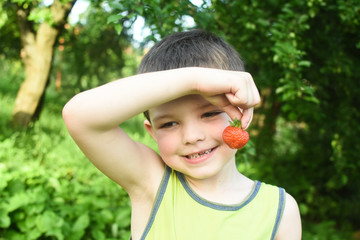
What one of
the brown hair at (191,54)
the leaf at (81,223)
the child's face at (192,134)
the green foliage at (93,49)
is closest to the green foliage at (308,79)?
the brown hair at (191,54)

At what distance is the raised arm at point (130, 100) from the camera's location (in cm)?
97

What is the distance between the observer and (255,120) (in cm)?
537

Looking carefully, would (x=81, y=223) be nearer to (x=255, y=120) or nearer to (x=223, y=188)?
(x=223, y=188)

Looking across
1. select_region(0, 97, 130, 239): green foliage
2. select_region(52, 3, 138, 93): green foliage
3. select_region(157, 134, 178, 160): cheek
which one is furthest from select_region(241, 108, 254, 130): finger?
select_region(52, 3, 138, 93): green foliage

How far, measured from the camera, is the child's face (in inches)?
43.6

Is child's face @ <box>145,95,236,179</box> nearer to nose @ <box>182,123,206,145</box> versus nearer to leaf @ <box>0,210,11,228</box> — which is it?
nose @ <box>182,123,206,145</box>

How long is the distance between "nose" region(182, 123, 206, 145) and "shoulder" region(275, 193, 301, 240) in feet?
1.36

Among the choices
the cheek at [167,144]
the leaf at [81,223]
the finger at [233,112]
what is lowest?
the leaf at [81,223]

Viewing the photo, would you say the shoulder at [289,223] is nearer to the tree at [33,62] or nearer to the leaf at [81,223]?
the leaf at [81,223]

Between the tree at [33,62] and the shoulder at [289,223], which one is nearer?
the shoulder at [289,223]

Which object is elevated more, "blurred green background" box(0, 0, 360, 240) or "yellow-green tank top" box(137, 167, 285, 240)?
"yellow-green tank top" box(137, 167, 285, 240)

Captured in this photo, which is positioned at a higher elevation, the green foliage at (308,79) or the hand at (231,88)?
the hand at (231,88)

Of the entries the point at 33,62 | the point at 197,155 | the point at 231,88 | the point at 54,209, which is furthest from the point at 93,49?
the point at 231,88

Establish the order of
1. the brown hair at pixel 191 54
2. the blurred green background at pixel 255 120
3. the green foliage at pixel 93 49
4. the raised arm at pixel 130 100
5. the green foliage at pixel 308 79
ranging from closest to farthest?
the raised arm at pixel 130 100 < the brown hair at pixel 191 54 < the blurred green background at pixel 255 120 < the green foliage at pixel 308 79 < the green foliage at pixel 93 49
